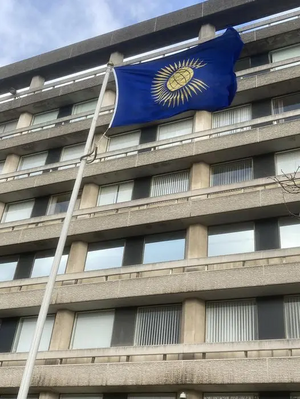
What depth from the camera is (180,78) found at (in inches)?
661

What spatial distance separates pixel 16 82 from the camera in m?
33.9

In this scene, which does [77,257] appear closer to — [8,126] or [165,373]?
[165,373]

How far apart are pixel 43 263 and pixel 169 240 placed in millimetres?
6874

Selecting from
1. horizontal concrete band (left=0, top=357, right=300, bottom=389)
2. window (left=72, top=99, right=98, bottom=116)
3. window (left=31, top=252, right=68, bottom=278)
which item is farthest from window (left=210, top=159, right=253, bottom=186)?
window (left=72, top=99, right=98, bottom=116)

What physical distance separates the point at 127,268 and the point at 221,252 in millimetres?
4144

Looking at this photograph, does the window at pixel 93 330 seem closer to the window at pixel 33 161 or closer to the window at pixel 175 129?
the window at pixel 175 129

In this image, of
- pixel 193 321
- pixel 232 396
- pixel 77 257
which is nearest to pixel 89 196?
pixel 77 257

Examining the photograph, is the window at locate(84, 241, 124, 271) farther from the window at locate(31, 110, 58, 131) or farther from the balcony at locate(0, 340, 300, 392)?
the window at locate(31, 110, 58, 131)

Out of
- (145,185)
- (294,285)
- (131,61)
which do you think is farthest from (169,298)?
(131,61)

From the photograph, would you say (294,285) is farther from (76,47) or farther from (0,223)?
(76,47)

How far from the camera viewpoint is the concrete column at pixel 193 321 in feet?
58.0

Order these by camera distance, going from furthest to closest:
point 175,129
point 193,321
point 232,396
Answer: point 175,129 < point 193,321 < point 232,396

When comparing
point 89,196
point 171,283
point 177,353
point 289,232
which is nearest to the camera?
point 177,353

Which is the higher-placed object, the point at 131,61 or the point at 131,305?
the point at 131,61
